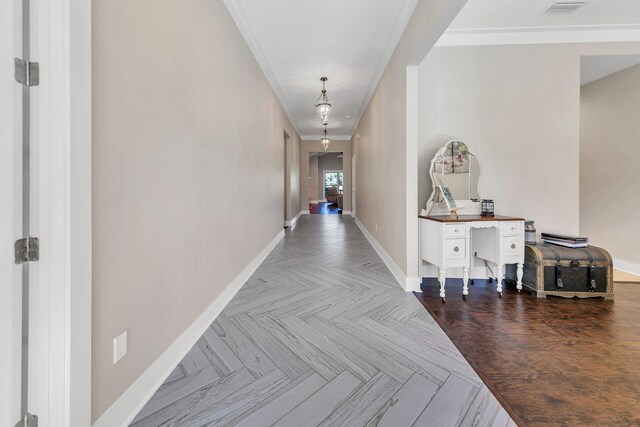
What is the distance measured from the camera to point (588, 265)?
2725mm

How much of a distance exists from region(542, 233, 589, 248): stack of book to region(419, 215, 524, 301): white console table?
1.73 feet

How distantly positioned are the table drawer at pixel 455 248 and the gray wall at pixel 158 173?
6.83 ft

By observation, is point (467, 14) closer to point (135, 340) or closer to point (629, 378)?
point (629, 378)

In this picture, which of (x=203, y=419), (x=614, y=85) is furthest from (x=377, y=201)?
(x=203, y=419)

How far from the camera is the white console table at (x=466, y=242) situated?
106 inches

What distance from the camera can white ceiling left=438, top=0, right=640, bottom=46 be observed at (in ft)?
9.37

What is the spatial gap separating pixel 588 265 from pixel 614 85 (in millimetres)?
2969

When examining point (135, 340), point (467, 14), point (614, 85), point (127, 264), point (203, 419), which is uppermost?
point (467, 14)

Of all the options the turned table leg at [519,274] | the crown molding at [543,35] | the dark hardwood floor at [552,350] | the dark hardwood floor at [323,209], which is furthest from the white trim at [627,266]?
the dark hardwood floor at [323,209]

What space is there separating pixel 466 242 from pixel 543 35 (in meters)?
2.65

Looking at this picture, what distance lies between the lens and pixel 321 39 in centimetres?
337

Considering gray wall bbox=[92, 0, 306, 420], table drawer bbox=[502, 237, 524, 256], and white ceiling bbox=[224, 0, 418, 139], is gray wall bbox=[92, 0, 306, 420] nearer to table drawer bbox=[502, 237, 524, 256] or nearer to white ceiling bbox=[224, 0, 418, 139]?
white ceiling bbox=[224, 0, 418, 139]

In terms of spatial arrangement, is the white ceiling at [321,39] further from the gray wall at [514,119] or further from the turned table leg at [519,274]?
the turned table leg at [519,274]
